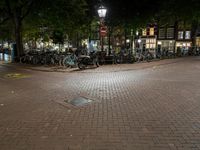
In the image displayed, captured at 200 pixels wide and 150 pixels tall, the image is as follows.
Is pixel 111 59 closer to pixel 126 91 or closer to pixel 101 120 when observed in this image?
pixel 126 91

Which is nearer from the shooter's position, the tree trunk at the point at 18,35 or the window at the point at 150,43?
the tree trunk at the point at 18,35

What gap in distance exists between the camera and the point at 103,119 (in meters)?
4.95

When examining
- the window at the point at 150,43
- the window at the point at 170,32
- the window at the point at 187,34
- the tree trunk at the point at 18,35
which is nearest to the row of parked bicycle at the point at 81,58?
the tree trunk at the point at 18,35

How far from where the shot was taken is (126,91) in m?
7.62

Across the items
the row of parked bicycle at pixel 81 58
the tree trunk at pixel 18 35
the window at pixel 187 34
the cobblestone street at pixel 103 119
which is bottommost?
the cobblestone street at pixel 103 119

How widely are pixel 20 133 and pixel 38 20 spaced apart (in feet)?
64.1

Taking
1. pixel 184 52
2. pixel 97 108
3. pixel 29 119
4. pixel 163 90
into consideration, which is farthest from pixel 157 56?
pixel 29 119

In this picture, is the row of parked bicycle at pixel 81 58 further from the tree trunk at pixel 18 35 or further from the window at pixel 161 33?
the window at pixel 161 33

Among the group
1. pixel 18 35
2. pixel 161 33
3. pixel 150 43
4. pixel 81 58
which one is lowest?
pixel 81 58

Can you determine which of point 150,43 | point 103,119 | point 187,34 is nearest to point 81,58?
point 103,119

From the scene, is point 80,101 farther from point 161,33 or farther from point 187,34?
point 161,33

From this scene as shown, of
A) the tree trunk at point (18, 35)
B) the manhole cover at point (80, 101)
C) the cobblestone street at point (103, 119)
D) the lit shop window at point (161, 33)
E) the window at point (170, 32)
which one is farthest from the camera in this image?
the lit shop window at point (161, 33)

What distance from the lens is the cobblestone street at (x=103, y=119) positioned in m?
3.81

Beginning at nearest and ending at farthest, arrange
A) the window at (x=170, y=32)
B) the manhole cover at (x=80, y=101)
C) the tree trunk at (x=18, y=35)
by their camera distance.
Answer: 1. the manhole cover at (x=80, y=101)
2. the tree trunk at (x=18, y=35)
3. the window at (x=170, y=32)
